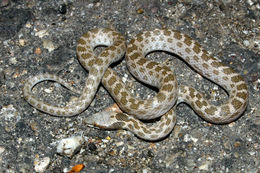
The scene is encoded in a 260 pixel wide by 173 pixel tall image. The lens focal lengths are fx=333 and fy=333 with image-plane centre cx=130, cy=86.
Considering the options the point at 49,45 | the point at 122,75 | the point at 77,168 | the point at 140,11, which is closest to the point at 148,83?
the point at 122,75

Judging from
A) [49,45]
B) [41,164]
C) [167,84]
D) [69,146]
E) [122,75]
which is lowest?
[41,164]

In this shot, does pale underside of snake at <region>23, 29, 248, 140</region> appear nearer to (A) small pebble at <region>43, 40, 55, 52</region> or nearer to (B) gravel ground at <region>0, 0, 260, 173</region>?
(B) gravel ground at <region>0, 0, 260, 173</region>

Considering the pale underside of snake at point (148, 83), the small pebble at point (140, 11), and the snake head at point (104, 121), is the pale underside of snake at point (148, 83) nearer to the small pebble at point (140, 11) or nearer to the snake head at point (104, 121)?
the snake head at point (104, 121)

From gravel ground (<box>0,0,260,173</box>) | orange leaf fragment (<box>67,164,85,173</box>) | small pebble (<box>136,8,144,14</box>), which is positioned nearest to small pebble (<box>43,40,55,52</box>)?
gravel ground (<box>0,0,260,173</box>)

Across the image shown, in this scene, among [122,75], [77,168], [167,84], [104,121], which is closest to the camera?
[77,168]

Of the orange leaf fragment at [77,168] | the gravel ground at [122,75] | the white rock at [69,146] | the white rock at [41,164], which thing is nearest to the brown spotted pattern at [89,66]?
the gravel ground at [122,75]

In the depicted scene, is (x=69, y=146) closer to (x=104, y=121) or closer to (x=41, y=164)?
(x=41, y=164)

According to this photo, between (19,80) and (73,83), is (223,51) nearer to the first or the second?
(73,83)

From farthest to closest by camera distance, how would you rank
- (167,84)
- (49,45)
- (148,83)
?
(49,45), (148,83), (167,84)
